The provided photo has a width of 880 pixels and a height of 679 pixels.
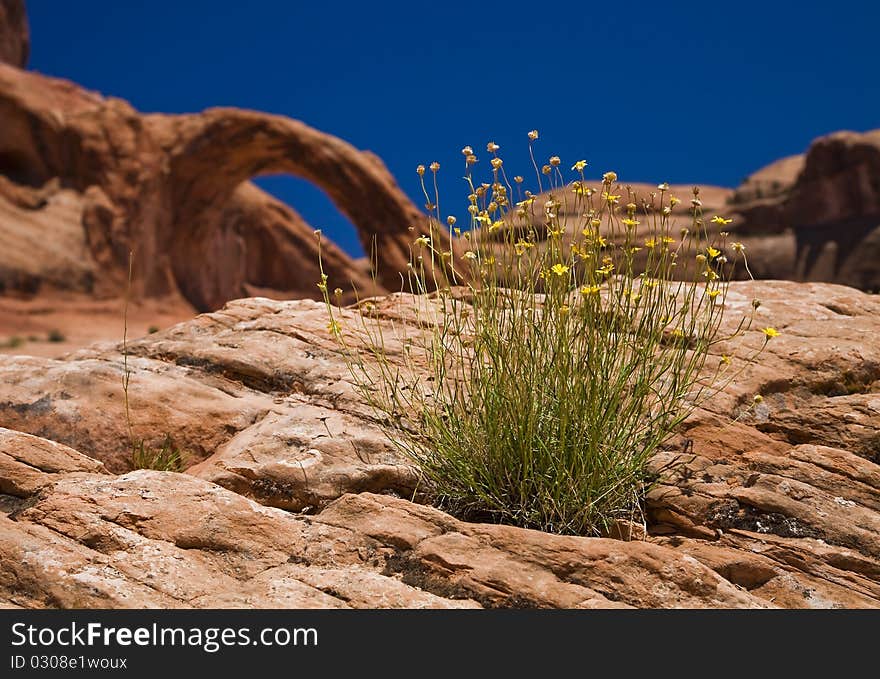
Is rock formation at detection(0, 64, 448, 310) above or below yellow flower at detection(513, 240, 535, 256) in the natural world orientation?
above

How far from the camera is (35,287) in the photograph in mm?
14484

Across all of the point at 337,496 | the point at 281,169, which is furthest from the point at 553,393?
the point at 281,169

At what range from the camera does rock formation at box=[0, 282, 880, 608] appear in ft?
7.22

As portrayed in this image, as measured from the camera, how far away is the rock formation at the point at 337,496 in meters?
2.20

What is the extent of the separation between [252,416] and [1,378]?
1.20 m

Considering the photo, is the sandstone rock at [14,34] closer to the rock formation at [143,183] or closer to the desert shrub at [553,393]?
the rock formation at [143,183]

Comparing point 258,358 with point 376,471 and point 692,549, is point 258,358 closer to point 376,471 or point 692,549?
point 376,471

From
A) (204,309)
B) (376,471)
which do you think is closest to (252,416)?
(376,471)

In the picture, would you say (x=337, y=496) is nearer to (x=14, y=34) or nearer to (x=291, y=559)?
(x=291, y=559)

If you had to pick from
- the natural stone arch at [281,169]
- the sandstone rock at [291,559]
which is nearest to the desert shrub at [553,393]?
the sandstone rock at [291,559]

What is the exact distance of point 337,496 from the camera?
2801mm

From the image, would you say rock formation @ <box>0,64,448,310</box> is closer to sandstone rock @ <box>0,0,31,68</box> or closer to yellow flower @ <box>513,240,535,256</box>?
sandstone rock @ <box>0,0,31,68</box>

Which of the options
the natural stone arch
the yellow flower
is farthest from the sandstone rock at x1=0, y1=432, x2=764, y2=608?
the natural stone arch

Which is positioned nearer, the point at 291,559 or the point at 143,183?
the point at 291,559
